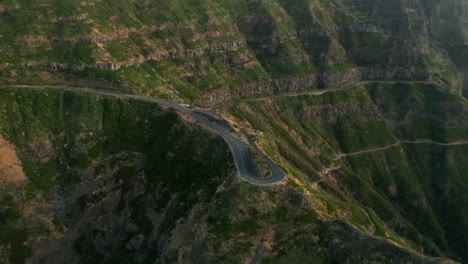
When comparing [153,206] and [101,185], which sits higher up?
[153,206]

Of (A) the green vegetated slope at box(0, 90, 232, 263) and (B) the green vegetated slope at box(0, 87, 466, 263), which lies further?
(A) the green vegetated slope at box(0, 90, 232, 263)

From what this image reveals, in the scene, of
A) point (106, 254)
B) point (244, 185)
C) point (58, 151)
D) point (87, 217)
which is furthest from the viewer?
point (58, 151)

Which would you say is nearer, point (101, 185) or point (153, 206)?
point (153, 206)

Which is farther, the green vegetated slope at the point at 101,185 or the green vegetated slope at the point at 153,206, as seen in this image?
the green vegetated slope at the point at 101,185

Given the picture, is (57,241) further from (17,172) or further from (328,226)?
(328,226)

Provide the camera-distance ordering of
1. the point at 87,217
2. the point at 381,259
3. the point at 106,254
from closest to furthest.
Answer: the point at 381,259 → the point at 106,254 → the point at 87,217

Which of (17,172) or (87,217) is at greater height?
(17,172)

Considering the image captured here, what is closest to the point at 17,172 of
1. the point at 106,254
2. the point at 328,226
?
the point at 106,254

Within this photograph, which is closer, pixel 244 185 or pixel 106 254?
pixel 244 185
